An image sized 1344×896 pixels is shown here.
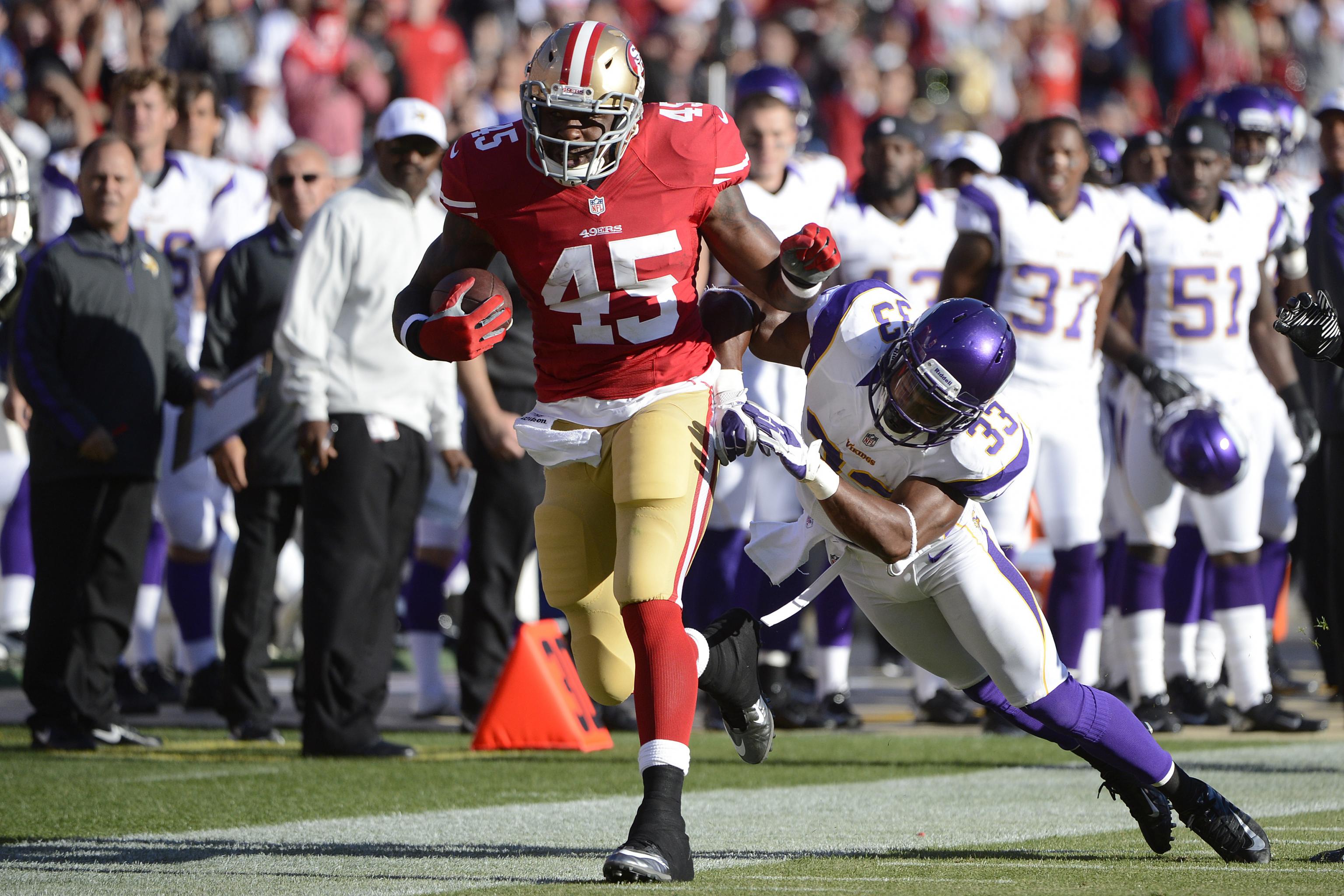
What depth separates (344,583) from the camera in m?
6.16

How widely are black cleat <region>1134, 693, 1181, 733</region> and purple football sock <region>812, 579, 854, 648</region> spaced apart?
113 cm

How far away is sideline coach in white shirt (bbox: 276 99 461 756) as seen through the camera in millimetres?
Answer: 6152

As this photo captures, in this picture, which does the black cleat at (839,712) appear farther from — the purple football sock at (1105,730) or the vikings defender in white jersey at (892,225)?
the purple football sock at (1105,730)

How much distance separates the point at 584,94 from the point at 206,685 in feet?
13.7

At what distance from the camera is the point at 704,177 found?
13.9 feet

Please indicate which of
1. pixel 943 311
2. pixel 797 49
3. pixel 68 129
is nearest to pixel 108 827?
pixel 943 311

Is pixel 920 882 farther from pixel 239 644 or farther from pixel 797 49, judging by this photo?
pixel 797 49

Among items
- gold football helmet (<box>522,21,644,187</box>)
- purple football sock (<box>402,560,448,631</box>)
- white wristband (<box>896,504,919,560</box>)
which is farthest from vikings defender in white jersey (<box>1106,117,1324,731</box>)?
gold football helmet (<box>522,21,644,187</box>)

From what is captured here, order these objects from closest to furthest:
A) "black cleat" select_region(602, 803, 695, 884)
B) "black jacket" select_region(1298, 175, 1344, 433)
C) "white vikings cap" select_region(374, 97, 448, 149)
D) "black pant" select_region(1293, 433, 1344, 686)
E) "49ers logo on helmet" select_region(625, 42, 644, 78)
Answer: "black cleat" select_region(602, 803, 695, 884) < "49ers logo on helmet" select_region(625, 42, 644, 78) < "black pant" select_region(1293, 433, 1344, 686) < "black jacket" select_region(1298, 175, 1344, 433) < "white vikings cap" select_region(374, 97, 448, 149)

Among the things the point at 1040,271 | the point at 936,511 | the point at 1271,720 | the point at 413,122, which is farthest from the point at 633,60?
the point at 1271,720

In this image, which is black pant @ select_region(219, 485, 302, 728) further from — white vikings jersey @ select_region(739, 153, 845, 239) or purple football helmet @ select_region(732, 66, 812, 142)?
purple football helmet @ select_region(732, 66, 812, 142)

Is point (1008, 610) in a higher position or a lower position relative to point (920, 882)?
higher

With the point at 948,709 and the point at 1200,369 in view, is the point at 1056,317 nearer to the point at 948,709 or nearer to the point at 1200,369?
the point at 1200,369

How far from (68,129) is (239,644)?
4802 mm
